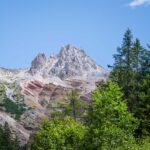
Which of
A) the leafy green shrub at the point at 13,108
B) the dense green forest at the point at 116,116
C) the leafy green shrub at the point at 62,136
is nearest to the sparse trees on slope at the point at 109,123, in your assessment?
the dense green forest at the point at 116,116

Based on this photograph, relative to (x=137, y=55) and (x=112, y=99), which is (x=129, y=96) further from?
(x=112, y=99)

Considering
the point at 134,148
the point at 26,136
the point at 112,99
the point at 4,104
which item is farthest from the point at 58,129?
the point at 4,104

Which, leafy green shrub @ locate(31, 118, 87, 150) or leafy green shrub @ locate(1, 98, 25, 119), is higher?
leafy green shrub @ locate(1, 98, 25, 119)

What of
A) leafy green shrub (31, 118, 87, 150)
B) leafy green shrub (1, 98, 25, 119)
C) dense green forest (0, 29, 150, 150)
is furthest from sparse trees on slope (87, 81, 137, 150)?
leafy green shrub (1, 98, 25, 119)

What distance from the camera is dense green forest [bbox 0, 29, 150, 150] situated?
180ft

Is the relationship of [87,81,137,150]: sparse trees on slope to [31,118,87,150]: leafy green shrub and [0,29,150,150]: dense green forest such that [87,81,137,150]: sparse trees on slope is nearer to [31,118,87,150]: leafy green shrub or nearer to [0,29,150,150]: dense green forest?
[0,29,150,150]: dense green forest

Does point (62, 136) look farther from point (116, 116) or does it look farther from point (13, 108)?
point (13, 108)

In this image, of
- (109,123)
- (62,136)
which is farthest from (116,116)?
(62,136)

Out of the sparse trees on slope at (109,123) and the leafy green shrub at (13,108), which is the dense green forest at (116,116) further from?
the leafy green shrub at (13,108)

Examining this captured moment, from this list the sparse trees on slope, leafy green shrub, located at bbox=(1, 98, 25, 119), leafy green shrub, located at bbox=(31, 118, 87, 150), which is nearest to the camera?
the sparse trees on slope

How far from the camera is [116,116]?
5678 centimetres

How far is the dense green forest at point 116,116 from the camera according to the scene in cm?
5494

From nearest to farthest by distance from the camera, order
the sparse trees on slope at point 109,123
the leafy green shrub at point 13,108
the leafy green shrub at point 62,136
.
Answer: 1. the sparse trees on slope at point 109,123
2. the leafy green shrub at point 62,136
3. the leafy green shrub at point 13,108

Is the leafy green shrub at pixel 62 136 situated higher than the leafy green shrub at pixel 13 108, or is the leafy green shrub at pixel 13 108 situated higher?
the leafy green shrub at pixel 13 108
